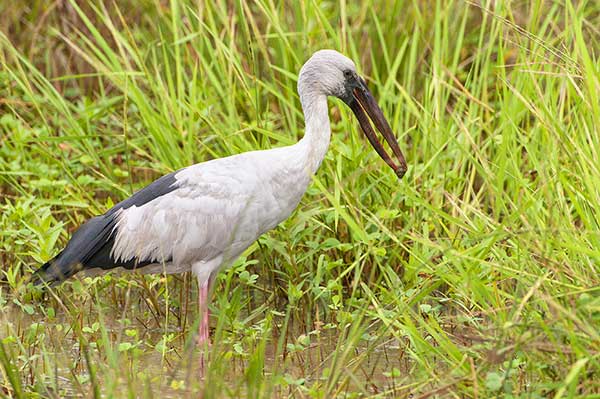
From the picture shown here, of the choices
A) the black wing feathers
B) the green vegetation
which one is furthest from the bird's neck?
the black wing feathers

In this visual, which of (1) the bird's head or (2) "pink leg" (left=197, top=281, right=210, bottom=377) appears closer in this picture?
(2) "pink leg" (left=197, top=281, right=210, bottom=377)

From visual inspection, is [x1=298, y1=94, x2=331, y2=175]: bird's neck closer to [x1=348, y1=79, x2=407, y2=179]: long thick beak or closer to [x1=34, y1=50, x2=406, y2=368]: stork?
[x1=34, y1=50, x2=406, y2=368]: stork

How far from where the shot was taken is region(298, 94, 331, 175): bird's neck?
14.8 feet

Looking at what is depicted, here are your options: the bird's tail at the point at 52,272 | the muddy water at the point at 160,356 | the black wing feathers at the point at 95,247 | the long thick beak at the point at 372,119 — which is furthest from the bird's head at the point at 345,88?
the bird's tail at the point at 52,272

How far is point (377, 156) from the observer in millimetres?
5133

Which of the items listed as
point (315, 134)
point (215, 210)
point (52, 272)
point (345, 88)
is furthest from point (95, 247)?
point (345, 88)

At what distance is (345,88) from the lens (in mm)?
4680

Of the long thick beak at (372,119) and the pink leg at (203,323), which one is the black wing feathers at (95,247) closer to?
the pink leg at (203,323)

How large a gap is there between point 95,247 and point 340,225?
107 centimetres

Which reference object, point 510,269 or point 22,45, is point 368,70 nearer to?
point 22,45

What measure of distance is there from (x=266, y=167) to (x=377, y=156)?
0.82 metres

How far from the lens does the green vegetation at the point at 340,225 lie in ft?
11.0

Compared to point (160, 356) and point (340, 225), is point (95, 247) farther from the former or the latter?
point (340, 225)

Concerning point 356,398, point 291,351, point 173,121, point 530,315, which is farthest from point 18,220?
point 530,315
